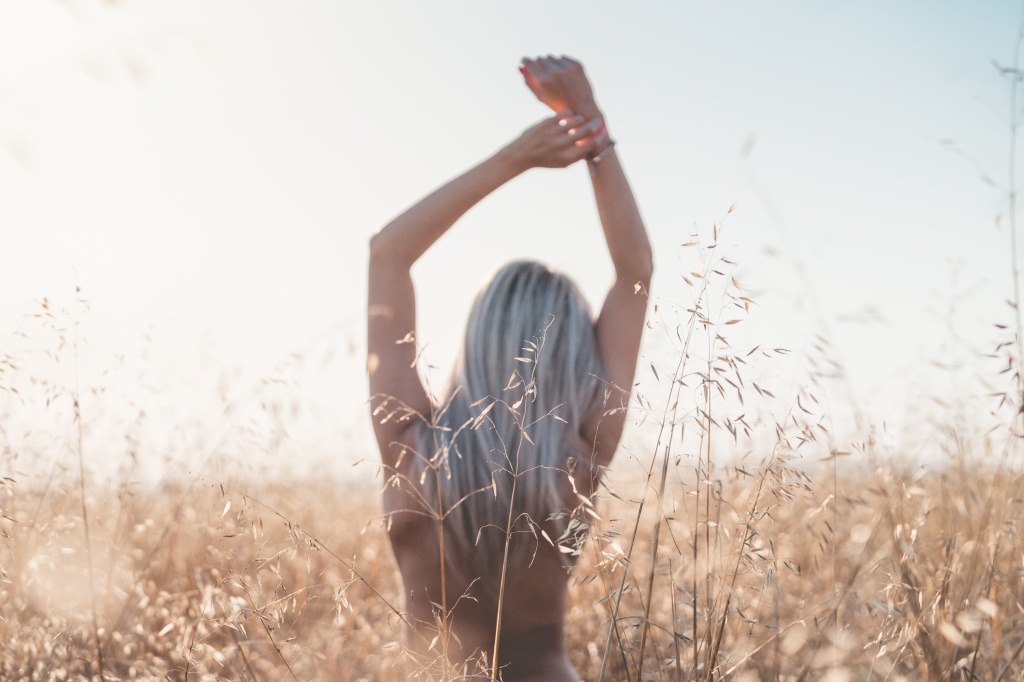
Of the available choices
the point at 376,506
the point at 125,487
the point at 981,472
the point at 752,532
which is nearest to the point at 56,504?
the point at 125,487

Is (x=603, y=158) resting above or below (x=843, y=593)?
above

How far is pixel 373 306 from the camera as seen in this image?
1742mm

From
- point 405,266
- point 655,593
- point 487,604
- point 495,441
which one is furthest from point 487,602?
point 655,593

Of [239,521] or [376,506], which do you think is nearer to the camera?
[239,521]

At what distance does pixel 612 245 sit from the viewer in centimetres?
191

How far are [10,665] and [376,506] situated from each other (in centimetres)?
358

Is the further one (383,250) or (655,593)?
(655,593)

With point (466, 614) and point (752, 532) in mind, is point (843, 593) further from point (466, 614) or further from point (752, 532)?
point (466, 614)

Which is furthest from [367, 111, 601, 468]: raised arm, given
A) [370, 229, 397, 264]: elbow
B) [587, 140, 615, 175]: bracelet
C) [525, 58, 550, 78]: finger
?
[525, 58, 550, 78]: finger

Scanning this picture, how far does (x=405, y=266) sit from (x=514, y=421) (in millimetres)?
459

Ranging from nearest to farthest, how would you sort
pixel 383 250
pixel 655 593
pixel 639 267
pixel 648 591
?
1. pixel 648 591
2. pixel 383 250
3. pixel 639 267
4. pixel 655 593

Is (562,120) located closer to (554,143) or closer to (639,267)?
(554,143)

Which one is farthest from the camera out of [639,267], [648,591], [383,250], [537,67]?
[537,67]

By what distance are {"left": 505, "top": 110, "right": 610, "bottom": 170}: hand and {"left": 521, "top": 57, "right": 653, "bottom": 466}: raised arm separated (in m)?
0.08
